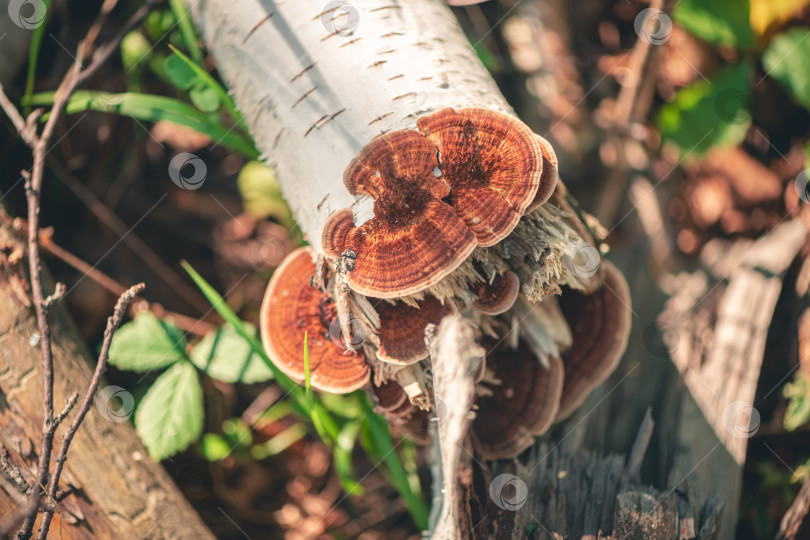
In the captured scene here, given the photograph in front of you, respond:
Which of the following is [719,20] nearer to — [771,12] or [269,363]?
[771,12]

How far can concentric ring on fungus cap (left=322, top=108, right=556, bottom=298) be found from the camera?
1635 mm

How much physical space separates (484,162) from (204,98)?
5.77ft

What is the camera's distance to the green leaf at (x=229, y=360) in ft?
8.32

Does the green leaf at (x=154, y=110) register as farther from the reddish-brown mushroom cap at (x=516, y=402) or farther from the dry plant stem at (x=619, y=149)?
the dry plant stem at (x=619, y=149)

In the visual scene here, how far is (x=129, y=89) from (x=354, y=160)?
93.9 inches

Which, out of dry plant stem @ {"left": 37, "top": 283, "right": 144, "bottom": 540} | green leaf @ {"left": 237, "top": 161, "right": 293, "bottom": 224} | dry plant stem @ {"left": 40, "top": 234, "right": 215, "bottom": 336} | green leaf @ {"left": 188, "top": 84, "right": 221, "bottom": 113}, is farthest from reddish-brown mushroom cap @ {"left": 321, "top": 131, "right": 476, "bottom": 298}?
dry plant stem @ {"left": 40, "top": 234, "right": 215, "bottom": 336}

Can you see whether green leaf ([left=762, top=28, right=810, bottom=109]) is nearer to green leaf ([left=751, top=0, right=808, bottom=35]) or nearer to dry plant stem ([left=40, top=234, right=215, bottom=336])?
green leaf ([left=751, top=0, right=808, bottom=35])

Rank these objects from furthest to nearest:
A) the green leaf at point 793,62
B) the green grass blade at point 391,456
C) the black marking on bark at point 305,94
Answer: the green leaf at point 793,62, the green grass blade at point 391,456, the black marking on bark at point 305,94

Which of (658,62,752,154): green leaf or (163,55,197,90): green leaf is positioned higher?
(163,55,197,90): green leaf

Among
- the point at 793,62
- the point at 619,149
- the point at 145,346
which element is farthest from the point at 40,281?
the point at 793,62

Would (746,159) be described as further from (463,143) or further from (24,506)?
(24,506)

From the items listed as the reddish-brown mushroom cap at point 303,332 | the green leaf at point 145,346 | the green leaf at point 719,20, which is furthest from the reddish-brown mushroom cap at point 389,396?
the green leaf at point 719,20

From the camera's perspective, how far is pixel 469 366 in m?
1.55

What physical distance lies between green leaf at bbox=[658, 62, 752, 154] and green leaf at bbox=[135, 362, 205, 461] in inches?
123
